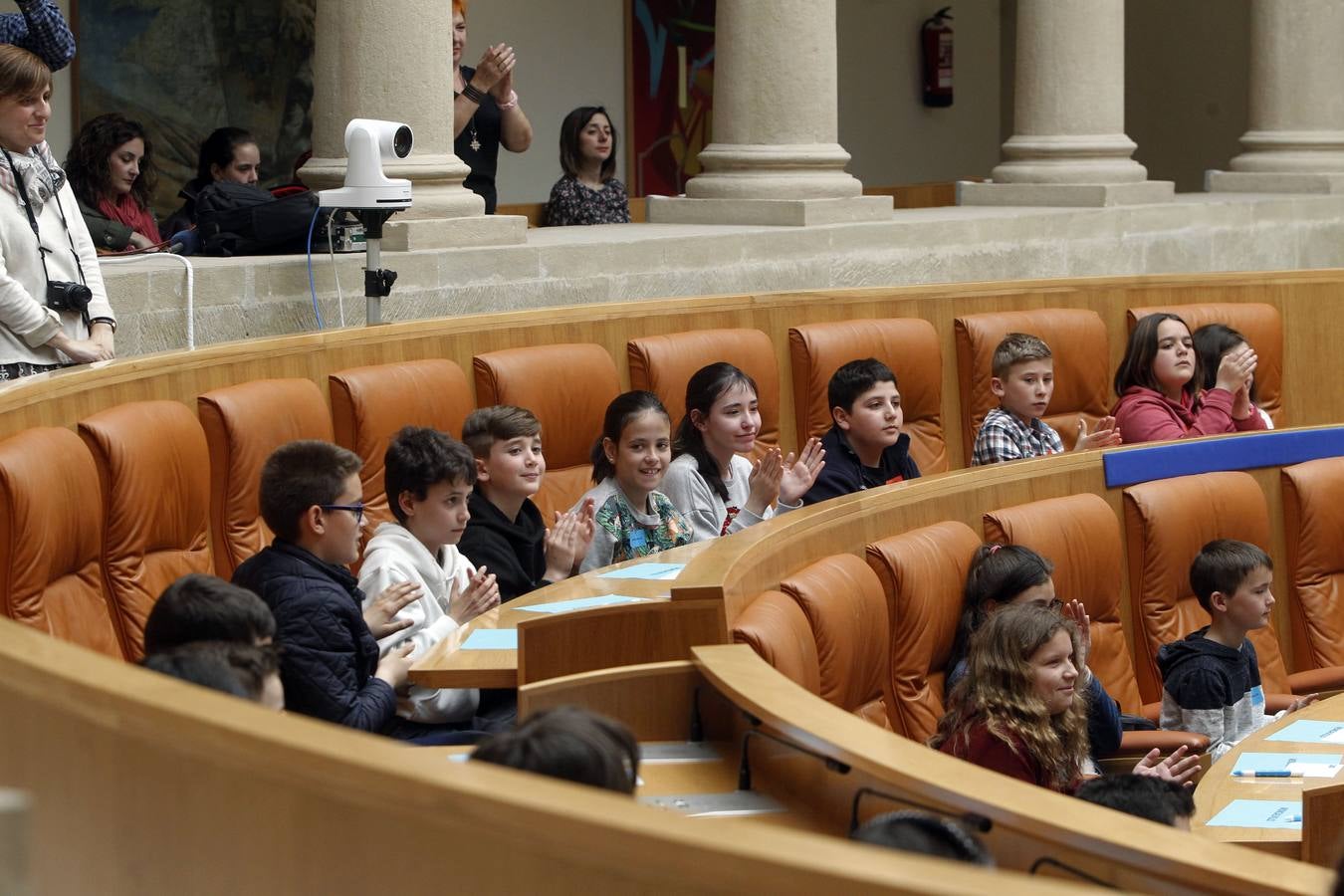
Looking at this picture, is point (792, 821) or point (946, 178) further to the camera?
point (946, 178)

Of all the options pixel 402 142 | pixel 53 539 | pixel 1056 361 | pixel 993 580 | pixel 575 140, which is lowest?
pixel 993 580

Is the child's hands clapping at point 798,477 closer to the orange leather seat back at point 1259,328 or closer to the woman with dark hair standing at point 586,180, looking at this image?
the orange leather seat back at point 1259,328

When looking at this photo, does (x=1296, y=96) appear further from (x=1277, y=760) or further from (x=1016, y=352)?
(x=1277, y=760)

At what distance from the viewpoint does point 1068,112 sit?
9.80 m

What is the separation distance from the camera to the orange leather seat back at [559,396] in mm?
5914

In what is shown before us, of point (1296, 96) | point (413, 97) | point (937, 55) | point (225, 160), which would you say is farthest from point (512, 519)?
point (937, 55)

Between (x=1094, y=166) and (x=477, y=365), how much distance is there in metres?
4.74

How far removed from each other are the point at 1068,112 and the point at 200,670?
807 centimetres

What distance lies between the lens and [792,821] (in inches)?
105

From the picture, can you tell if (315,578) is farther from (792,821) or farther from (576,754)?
(576,754)

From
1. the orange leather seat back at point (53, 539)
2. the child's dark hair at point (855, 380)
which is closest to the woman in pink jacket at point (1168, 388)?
the child's dark hair at point (855, 380)

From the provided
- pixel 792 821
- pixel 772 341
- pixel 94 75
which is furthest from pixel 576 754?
pixel 94 75

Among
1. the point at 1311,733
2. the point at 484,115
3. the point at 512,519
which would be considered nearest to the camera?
the point at 1311,733

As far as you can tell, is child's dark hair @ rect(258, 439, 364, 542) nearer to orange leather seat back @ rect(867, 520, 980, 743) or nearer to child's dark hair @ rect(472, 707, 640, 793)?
orange leather seat back @ rect(867, 520, 980, 743)
